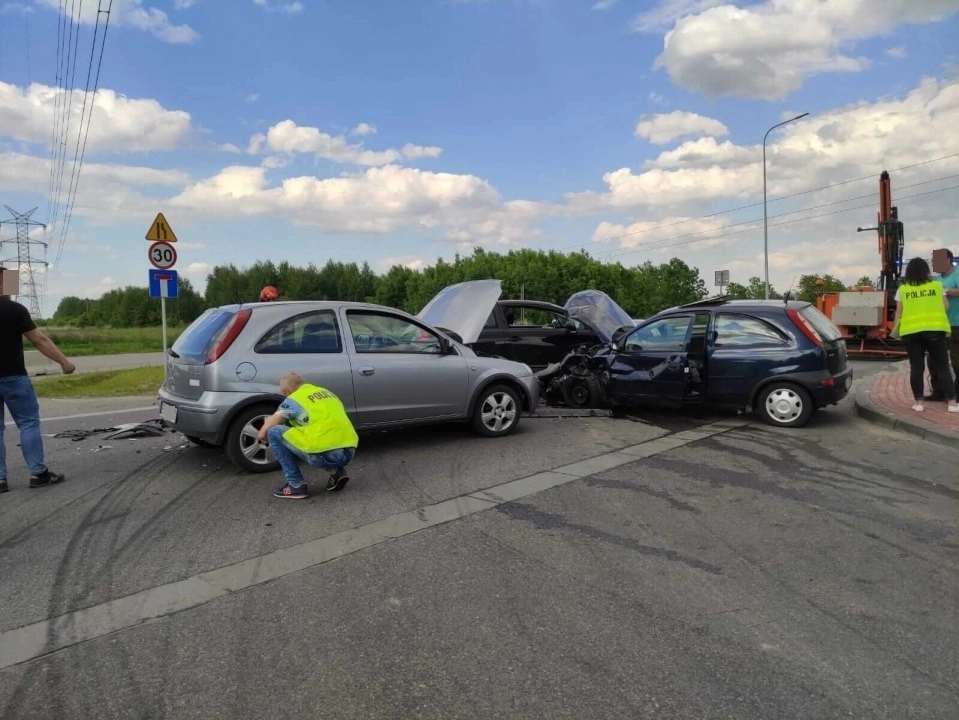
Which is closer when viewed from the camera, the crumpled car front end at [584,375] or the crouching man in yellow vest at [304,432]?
the crouching man in yellow vest at [304,432]

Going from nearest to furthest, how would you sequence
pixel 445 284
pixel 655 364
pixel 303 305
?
1. pixel 303 305
2. pixel 655 364
3. pixel 445 284

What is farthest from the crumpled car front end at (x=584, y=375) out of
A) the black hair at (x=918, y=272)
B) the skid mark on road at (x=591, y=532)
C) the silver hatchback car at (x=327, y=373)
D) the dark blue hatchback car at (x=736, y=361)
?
the skid mark on road at (x=591, y=532)

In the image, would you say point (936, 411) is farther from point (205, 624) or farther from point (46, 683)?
point (46, 683)

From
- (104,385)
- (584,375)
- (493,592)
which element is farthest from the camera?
(104,385)

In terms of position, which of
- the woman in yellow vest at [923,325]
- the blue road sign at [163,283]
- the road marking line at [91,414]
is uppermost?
the blue road sign at [163,283]

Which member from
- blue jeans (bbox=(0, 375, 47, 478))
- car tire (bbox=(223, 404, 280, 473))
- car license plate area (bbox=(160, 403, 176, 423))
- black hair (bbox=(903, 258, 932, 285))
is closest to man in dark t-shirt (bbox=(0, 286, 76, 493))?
blue jeans (bbox=(0, 375, 47, 478))

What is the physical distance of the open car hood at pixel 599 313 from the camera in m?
11.1

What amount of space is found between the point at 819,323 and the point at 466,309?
4.48 meters


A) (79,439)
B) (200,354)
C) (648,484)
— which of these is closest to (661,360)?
(648,484)

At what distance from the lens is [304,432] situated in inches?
218

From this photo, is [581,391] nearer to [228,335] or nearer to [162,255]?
[228,335]

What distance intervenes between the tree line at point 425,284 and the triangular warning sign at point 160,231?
18.5m

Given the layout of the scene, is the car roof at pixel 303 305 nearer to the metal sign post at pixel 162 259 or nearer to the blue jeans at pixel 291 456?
the blue jeans at pixel 291 456

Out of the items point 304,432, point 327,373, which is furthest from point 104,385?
point 304,432
